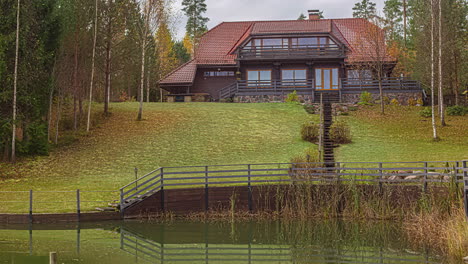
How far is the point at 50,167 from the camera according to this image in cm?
3048

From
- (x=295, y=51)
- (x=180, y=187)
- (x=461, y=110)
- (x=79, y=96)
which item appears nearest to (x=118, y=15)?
(x=79, y=96)

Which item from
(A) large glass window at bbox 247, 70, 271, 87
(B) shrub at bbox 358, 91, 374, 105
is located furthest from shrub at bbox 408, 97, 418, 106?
(A) large glass window at bbox 247, 70, 271, 87

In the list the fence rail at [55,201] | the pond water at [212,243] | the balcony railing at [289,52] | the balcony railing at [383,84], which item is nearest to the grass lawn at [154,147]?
the fence rail at [55,201]

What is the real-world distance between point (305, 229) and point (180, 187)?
686cm

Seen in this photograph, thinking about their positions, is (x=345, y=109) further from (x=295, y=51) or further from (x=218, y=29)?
(x=218, y=29)

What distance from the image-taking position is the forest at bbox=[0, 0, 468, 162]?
100.0 feet

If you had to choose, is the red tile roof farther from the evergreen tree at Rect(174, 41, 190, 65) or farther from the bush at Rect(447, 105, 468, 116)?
the evergreen tree at Rect(174, 41, 190, 65)

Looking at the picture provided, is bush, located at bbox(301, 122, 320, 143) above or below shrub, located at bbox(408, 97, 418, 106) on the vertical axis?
below

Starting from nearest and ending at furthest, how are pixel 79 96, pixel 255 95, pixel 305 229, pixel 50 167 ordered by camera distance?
pixel 305 229, pixel 50 167, pixel 79 96, pixel 255 95

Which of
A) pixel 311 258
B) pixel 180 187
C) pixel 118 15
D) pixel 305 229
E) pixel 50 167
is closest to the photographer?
pixel 311 258

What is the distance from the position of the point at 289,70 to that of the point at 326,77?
3.34 meters

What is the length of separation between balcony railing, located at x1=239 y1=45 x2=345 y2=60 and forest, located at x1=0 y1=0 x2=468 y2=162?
254 inches

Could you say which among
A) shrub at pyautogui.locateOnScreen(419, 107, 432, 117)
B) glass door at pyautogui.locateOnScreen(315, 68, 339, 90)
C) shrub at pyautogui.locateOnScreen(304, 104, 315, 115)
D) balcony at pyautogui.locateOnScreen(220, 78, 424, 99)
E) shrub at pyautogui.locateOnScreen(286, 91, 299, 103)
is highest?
glass door at pyautogui.locateOnScreen(315, 68, 339, 90)

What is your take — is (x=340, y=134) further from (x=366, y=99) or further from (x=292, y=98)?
(x=292, y=98)
